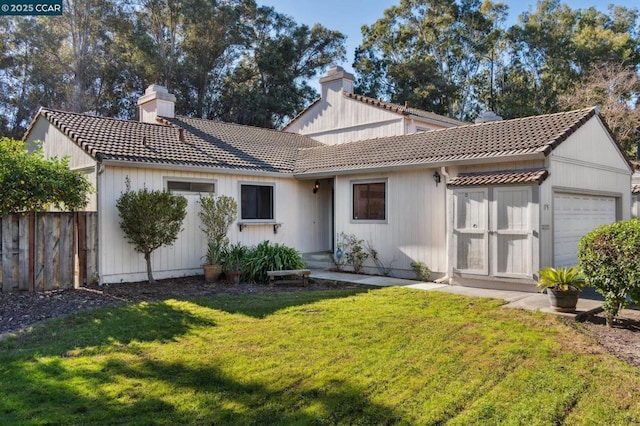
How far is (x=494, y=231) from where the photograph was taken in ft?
29.7

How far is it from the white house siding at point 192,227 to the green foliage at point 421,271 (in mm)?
4273

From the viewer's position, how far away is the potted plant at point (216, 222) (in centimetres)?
1111

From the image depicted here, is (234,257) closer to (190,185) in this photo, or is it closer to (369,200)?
(190,185)

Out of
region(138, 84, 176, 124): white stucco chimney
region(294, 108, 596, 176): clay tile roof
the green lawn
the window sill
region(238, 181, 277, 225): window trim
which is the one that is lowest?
the green lawn

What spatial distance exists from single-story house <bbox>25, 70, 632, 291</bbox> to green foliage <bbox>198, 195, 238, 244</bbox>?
0.43 metres

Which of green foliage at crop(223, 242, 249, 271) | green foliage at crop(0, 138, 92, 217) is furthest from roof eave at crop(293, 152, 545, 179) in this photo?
green foliage at crop(0, 138, 92, 217)

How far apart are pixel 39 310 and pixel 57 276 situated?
1824mm

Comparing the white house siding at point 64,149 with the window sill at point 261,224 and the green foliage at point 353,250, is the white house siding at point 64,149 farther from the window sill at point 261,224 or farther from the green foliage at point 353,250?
the green foliage at point 353,250

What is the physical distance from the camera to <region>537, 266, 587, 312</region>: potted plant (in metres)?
6.82

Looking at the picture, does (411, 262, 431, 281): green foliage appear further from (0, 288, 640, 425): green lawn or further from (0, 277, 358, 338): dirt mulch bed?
(0, 288, 640, 425): green lawn

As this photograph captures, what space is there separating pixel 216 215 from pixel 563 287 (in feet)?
25.5

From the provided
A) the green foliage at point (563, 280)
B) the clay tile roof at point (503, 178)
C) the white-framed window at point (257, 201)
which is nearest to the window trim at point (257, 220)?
the white-framed window at point (257, 201)

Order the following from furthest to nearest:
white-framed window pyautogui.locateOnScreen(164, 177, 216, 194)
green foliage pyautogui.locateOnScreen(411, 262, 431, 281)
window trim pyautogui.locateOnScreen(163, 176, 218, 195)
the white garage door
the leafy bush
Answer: white-framed window pyautogui.locateOnScreen(164, 177, 216, 194) → window trim pyautogui.locateOnScreen(163, 176, 218, 195) → the leafy bush → green foliage pyautogui.locateOnScreen(411, 262, 431, 281) → the white garage door

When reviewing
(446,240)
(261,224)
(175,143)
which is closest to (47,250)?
(175,143)
